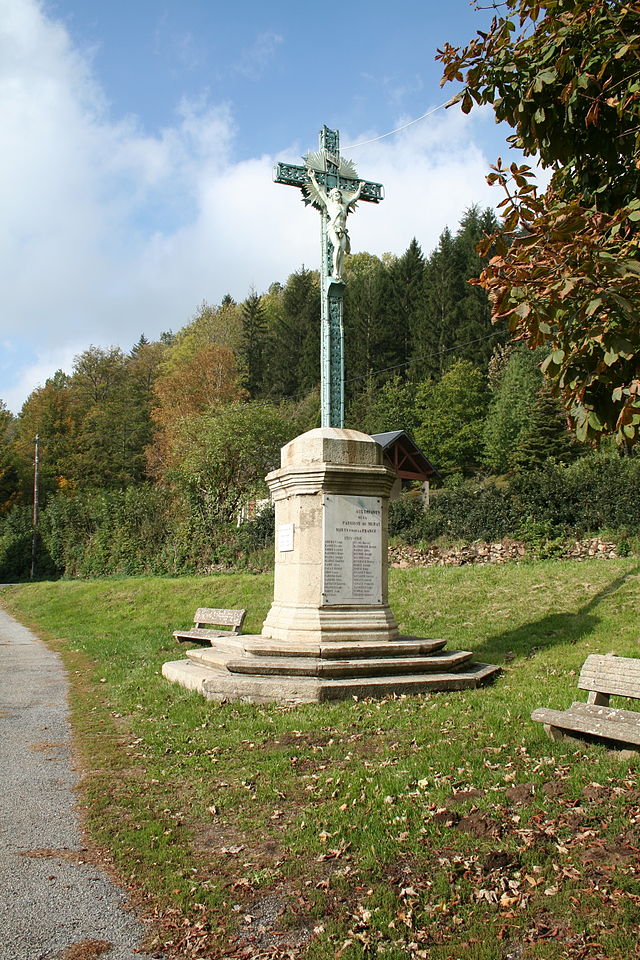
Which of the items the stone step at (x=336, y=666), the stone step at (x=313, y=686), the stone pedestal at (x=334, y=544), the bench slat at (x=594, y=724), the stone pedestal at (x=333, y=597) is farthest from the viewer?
the stone pedestal at (x=334, y=544)

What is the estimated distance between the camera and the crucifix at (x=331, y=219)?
13.8m

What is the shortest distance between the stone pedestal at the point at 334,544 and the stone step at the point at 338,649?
0.21 m

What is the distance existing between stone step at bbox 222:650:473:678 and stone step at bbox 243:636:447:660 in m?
0.08

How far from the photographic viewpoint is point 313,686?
23.9 feet

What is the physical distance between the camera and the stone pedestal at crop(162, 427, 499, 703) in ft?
25.8

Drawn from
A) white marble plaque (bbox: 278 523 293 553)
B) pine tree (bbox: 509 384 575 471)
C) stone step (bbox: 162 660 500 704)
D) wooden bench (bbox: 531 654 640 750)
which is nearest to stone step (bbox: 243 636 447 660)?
stone step (bbox: 162 660 500 704)

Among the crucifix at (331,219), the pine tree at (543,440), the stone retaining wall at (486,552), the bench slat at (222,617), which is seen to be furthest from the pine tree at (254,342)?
the bench slat at (222,617)

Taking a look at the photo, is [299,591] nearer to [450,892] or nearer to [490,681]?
[490,681]

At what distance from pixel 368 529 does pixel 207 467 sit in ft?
72.8

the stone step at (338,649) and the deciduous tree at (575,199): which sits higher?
the deciduous tree at (575,199)

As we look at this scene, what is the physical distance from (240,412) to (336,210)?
18504 millimetres

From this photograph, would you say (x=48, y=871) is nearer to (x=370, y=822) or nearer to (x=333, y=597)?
(x=370, y=822)

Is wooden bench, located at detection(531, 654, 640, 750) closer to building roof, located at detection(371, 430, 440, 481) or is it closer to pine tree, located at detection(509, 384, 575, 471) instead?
building roof, located at detection(371, 430, 440, 481)

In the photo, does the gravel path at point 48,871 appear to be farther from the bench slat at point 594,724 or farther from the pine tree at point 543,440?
the pine tree at point 543,440
